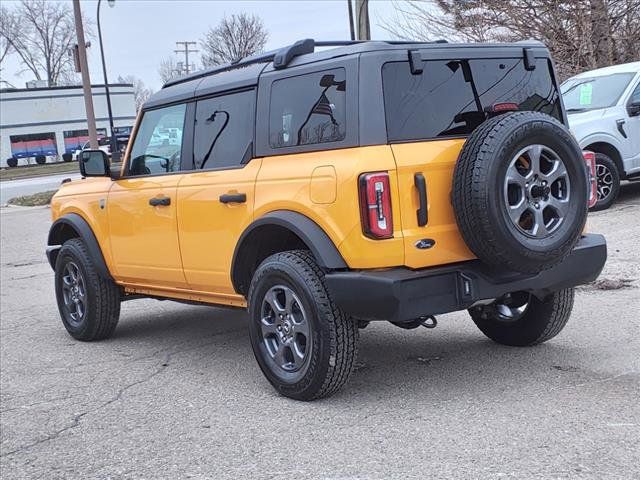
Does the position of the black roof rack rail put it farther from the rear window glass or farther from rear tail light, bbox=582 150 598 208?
rear tail light, bbox=582 150 598 208

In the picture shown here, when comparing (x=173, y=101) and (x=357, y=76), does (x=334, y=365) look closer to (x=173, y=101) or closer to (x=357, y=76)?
(x=357, y=76)

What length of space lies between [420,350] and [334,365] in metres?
1.40

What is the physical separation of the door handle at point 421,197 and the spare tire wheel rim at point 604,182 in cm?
722

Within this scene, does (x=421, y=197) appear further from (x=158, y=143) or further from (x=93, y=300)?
(x=93, y=300)

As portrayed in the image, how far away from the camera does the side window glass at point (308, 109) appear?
15.1 feet

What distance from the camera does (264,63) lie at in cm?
533

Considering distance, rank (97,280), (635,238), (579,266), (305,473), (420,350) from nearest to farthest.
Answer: (305,473), (579,266), (420,350), (97,280), (635,238)

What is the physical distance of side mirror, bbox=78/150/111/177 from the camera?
6477mm

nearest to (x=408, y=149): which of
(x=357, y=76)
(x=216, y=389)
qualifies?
(x=357, y=76)

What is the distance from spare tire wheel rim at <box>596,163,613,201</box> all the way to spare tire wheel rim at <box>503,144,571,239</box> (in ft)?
22.2

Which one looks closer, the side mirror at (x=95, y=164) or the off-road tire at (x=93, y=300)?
the side mirror at (x=95, y=164)

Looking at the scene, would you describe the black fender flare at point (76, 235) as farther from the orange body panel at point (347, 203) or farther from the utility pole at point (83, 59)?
the utility pole at point (83, 59)

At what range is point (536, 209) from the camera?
4.43 meters

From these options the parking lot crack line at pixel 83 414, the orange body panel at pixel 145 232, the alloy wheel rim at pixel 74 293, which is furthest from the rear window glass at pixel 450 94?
the alloy wheel rim at pixel 74 293
